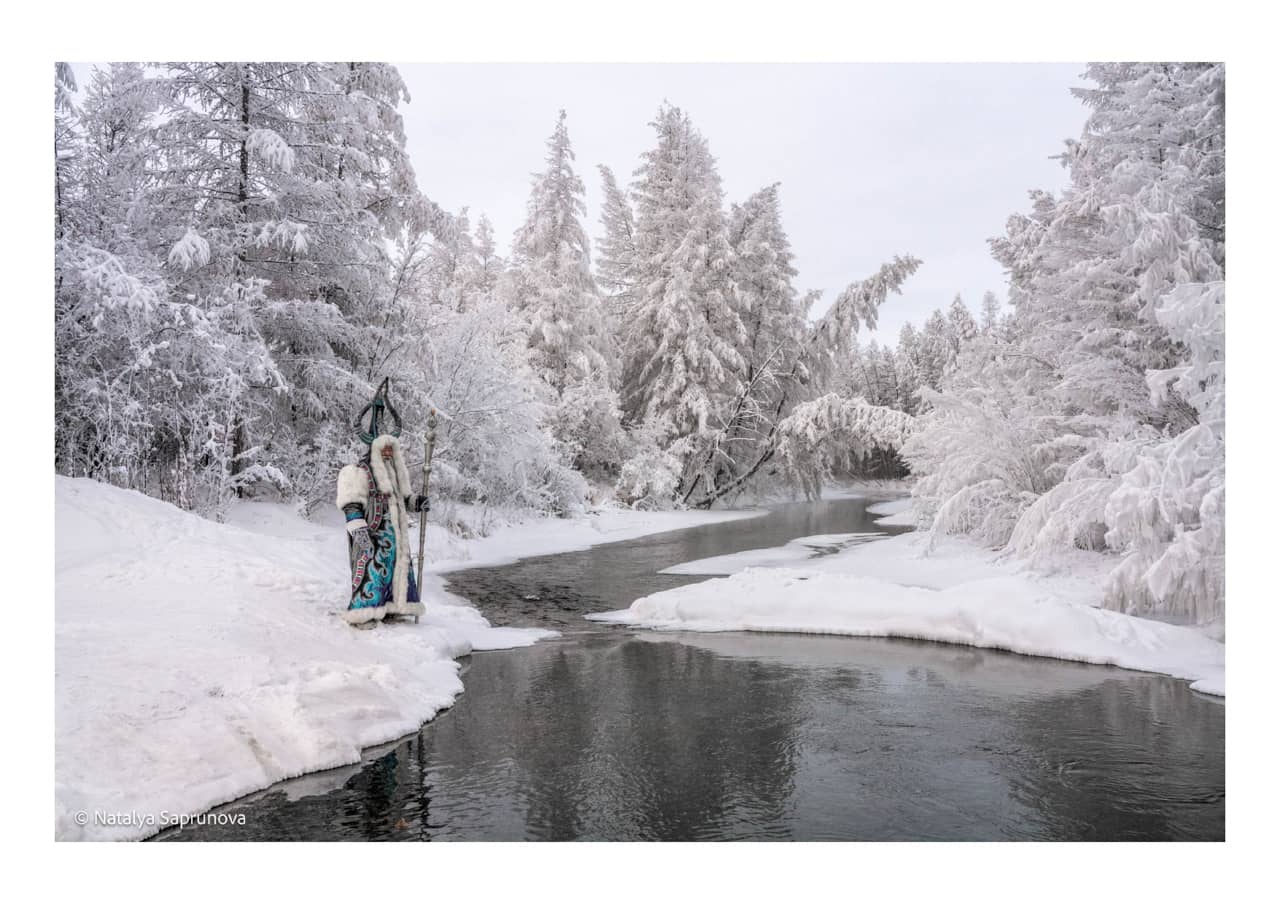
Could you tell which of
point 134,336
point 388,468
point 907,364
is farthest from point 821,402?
point 907,364

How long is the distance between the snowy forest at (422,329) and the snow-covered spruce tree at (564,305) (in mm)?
2323

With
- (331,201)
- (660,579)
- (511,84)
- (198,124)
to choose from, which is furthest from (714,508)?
(511,84)

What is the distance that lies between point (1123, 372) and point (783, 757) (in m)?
7.63

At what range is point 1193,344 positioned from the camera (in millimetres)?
6227

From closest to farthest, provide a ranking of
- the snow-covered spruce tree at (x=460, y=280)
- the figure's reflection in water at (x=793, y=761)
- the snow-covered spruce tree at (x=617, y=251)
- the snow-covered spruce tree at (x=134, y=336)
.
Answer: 1. the figure's reflection in water at (x=793, y=761)
2. the snow-covered spruce tree at (x=134, y=336)
3. the snow-covered spruce tree at (x=460, y=280)
4. the snow-covered spruce tree at (x=617, y=251)

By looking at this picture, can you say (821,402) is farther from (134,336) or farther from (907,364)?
(907,364)

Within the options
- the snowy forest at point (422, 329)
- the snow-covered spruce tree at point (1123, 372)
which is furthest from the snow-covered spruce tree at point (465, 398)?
the snow-covered spruce tree at point (1123, 372)

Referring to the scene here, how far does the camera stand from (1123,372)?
952cm

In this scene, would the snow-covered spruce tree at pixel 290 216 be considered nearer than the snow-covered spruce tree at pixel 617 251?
Yes

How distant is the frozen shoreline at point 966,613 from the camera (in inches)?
254

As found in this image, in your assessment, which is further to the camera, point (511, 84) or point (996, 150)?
point (996, 150)

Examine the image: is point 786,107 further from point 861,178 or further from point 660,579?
point 660,579

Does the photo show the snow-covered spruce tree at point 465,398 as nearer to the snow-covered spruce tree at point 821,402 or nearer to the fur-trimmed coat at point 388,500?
the fur-trimmed coat at point 388,500

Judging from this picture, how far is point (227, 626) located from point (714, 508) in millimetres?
21405
